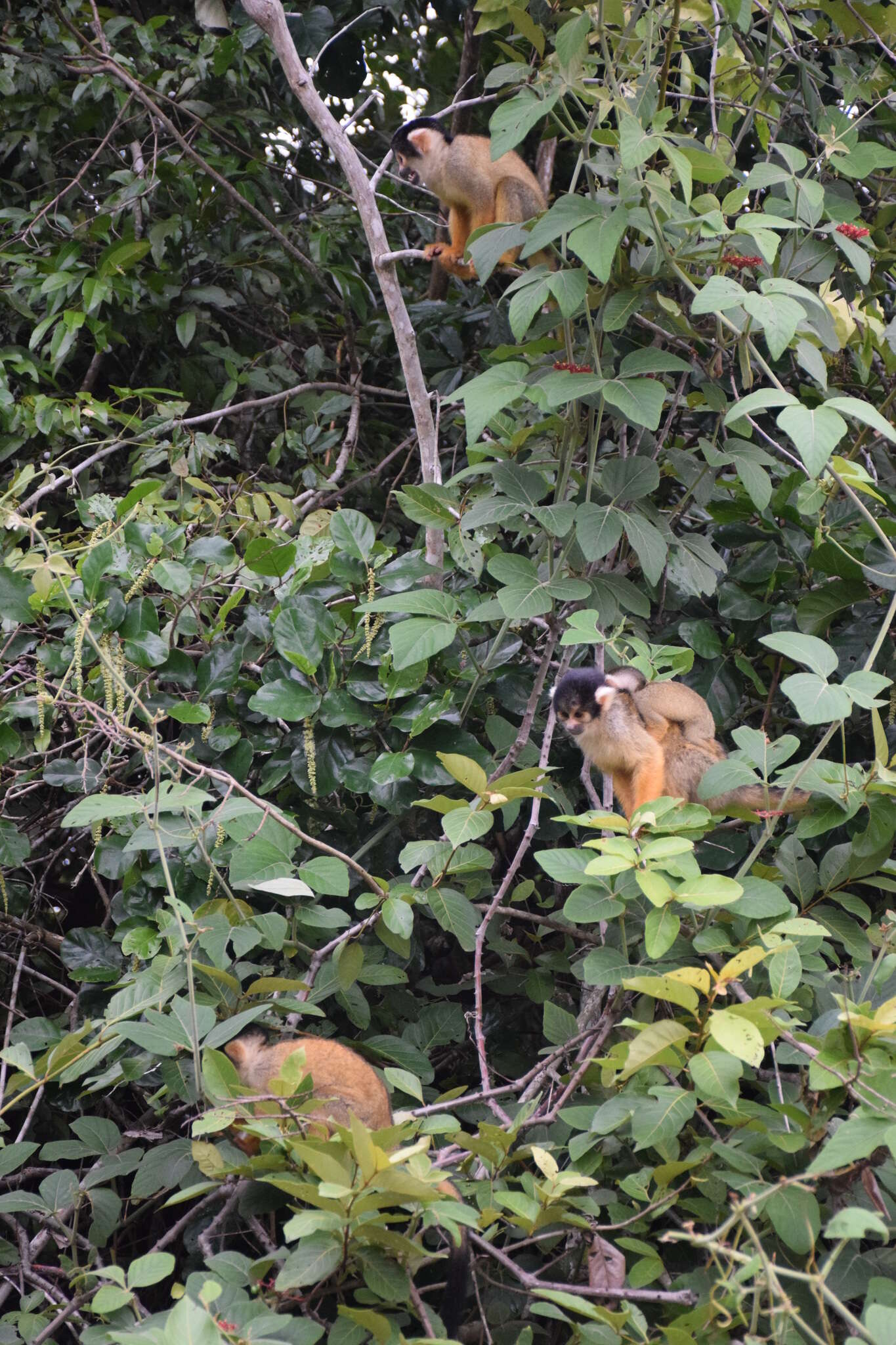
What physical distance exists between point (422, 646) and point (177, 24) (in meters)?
3.54

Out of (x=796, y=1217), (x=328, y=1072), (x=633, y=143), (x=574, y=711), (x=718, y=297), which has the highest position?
(x=633, y=143)

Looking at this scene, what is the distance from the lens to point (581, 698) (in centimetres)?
259

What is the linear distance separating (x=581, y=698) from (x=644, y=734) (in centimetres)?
26

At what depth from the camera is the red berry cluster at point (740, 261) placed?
238cm

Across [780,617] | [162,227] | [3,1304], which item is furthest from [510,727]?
[162,227]

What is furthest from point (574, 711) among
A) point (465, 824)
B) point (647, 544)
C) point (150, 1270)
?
point (150, 1270)

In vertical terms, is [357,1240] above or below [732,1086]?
below

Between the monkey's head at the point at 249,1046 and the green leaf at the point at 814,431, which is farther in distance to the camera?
the monkey's head at the point at 249,1046

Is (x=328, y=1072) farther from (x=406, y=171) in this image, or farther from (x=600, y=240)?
(x=406, y=171)

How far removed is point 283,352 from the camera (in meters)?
4.43

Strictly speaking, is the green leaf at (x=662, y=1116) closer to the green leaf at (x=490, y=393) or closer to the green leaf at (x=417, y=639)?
the green leaf at (x=417, y=639)

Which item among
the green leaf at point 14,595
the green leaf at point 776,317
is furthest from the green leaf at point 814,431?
the green leaf at point 14,595

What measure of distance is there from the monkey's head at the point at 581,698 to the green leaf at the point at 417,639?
33 cm

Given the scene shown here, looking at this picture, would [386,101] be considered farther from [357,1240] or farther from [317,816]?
[357,1240]
